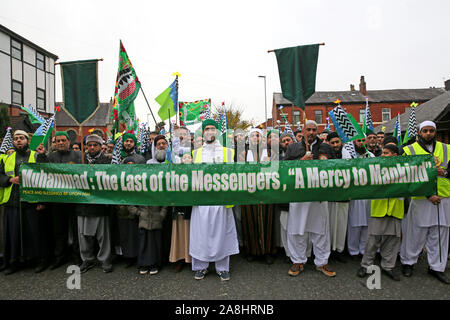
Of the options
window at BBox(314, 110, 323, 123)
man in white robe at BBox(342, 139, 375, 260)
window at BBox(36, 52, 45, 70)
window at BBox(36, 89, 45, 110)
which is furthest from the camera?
window at BBox(314, 110, 323, 123)

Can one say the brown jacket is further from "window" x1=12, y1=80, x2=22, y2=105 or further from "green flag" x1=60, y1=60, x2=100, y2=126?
"window" x1=12, y1=80, x2=22, y2=105

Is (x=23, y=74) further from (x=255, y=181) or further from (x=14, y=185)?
(x=255, y=181)

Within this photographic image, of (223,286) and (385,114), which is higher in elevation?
(385,114)

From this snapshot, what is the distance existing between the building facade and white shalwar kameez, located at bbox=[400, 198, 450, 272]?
2384cm

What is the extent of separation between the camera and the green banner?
3326 mm

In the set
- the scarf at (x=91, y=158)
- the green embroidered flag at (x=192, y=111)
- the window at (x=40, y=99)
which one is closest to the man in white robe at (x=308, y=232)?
the scarf at (x=91, y=158)

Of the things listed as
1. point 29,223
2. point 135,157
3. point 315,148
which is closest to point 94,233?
point 29,223

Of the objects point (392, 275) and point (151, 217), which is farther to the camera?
point (151, 217)

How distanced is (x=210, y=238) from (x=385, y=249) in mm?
2419

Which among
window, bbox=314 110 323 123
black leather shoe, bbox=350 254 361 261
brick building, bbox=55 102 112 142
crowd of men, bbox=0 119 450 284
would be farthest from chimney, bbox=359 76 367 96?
black leather shoe, bbox=350 254 361 261

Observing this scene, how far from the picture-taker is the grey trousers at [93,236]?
3.84 m

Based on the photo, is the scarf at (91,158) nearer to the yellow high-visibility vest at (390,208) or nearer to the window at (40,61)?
the yellow high-visibility vest at (390,208)

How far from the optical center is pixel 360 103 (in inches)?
1455

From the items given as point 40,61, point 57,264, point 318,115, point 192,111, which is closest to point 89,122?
point 40,61
